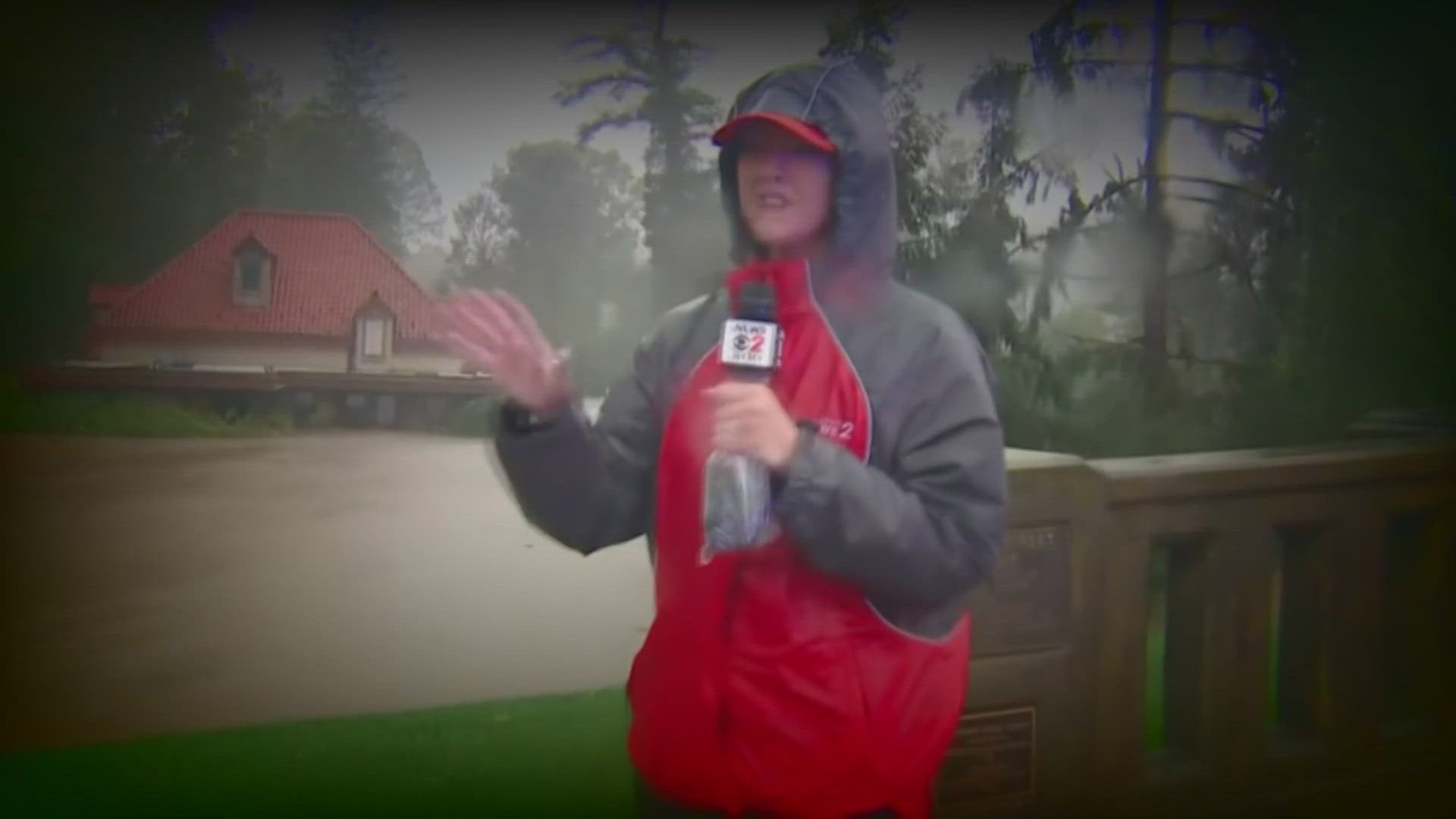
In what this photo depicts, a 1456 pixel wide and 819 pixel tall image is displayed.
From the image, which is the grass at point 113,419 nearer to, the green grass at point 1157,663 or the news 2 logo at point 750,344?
the news 2 logo at point 750,344

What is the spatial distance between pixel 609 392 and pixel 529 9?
0.65m

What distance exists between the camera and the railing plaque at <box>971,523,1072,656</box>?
207cm

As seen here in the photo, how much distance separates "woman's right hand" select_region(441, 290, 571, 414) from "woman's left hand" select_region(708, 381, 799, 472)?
8.4 inches

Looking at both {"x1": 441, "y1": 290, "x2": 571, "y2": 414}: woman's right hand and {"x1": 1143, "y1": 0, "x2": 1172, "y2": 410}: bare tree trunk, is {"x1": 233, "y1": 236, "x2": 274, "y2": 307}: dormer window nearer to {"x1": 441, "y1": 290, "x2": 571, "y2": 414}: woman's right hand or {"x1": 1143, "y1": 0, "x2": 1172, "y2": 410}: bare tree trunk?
{"x1": 441, "y1": 290, "x2": 571, "y2": 414}: woman's right hand

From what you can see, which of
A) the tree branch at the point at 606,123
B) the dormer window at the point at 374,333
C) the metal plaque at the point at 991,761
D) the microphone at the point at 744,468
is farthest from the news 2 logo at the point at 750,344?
the metal plaque at the point at 991,761

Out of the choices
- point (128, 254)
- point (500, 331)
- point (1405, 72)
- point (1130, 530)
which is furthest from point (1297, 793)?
point (128, 254)

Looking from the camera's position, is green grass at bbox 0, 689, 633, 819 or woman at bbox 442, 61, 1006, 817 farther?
green grass at bbox 0, 689, 633, 819

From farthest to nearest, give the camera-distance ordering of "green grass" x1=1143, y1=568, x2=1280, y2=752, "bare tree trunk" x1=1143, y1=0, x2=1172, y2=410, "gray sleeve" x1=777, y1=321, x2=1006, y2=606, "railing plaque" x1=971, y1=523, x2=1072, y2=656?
1. "green grass" x1=1143, y1=568, x2=1280, y2=752
2. "bare tree trunk" x1=1143, y1=0, x2=1172, y2=410
3. "railing plaque" x1=971, y1=523, x2=1072, y2=656
4. "gray sleeve" x1=777, y1=321, x2=1006, y2=606

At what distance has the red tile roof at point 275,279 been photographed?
184cm

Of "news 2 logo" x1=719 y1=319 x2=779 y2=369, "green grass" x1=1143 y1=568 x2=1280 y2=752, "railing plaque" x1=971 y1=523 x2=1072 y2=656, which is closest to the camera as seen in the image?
"news 2 logo" x1=719 y1=319 x2=779 y2=369

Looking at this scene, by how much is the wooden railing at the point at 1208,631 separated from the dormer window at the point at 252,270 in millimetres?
1240

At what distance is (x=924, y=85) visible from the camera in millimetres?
2027

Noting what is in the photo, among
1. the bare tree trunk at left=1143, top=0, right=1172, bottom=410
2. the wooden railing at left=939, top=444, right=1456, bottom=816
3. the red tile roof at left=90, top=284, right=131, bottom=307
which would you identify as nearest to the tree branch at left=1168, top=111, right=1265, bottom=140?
the bare tree trunk at left=1143, top=0, right=1172, bottom=410

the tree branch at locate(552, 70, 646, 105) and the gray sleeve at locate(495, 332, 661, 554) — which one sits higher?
the tree branch at locate(552, 70, 646, 105)
